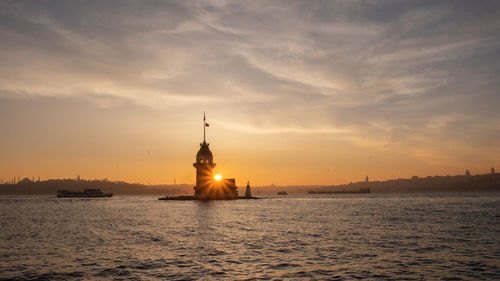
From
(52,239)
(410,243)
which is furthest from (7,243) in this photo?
(410,243)

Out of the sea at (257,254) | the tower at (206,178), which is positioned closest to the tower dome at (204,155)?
the tower at (206,178)

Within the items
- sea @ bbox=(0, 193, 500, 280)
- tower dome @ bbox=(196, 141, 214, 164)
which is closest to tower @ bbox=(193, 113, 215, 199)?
tower dome @ bbox=(196, 141, 214, 164)

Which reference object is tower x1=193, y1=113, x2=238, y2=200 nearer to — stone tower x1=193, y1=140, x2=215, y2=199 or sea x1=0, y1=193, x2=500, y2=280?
stone tower x1=193, y1=140, x2=215, y2=199

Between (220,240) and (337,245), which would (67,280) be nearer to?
(220,240)

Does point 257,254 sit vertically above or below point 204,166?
below

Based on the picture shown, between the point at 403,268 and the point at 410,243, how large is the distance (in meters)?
11.6

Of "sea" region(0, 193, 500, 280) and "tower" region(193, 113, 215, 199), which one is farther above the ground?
"tower" region(193, 113, 215, 199)

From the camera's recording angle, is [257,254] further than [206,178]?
No

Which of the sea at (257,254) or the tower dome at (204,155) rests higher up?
the tower dome at (204,155)

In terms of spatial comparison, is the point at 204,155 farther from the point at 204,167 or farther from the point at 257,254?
the point at 257,254

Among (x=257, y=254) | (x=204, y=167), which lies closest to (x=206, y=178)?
(x=204, y=167)

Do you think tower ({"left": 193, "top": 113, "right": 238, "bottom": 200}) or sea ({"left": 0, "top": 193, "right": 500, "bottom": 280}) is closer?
sea ({"left": 0, "top": 193, "right": 500, "bottom": 280})

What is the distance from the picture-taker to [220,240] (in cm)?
3797

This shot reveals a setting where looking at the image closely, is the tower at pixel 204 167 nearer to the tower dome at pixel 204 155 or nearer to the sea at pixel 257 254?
the tower dome at pixel 204 155
